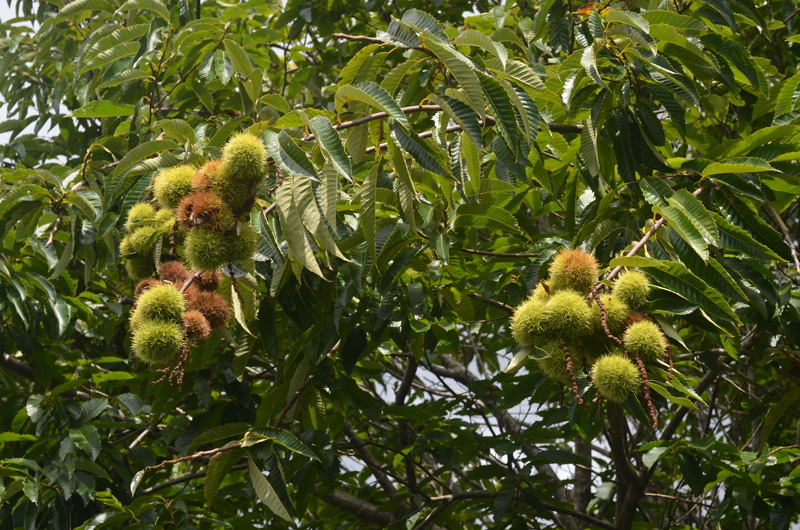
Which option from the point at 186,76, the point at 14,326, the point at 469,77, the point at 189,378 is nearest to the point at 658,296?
the point at 469,77

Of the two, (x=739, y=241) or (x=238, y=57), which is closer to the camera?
(x=739, y=241)

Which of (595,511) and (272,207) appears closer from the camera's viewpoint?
(272,207)

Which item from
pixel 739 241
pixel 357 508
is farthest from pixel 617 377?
pixel 357 508

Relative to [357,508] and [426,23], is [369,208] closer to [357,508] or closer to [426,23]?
[426,23]

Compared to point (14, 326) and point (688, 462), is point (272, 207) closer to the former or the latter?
point (688, 462)

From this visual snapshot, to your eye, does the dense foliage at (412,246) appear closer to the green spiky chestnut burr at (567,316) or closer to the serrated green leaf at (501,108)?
the serrated green leaf at (501,108)

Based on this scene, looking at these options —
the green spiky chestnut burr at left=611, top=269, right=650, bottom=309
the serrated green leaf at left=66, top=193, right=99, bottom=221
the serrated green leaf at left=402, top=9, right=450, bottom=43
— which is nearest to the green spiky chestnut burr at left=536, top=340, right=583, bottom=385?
the green spiky chestnut burr at left=611, top=269, right=650, bottom=309

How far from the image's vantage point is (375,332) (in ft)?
8.09

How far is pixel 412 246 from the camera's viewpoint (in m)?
2.45

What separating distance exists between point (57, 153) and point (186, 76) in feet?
5.25

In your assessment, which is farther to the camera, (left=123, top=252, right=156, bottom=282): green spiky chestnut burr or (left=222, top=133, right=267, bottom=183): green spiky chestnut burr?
(left=123, top=252, right=156, bottom=282): green spiky chestnut burr

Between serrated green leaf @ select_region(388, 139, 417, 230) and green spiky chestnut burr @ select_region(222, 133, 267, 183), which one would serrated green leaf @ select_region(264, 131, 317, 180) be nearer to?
green spiky chestnut burr @ select_region(222, 133, 267, 183)

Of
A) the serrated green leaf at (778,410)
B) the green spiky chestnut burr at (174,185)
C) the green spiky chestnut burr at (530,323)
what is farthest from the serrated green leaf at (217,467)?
the serrated green leaf at (778,410)

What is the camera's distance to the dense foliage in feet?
6.42
